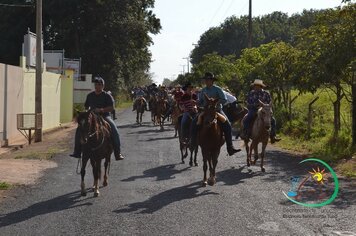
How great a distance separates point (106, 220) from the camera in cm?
851

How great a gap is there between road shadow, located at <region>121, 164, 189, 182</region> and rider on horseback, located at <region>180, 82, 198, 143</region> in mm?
1146

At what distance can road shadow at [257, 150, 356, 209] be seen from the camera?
401 inches

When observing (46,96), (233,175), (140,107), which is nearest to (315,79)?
(233,175)

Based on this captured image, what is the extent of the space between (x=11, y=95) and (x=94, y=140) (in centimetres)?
1169

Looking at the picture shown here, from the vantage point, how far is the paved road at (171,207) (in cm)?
799

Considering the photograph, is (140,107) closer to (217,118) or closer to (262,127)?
(262,127)

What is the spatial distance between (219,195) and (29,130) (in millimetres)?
13215

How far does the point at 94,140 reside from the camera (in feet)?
35.2

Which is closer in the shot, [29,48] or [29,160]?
[29,160]

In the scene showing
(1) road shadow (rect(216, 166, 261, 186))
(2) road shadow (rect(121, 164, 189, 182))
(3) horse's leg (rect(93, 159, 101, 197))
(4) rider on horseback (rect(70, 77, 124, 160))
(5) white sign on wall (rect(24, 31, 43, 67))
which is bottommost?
(2) road shadow (rect(121, 164, 189, 182))

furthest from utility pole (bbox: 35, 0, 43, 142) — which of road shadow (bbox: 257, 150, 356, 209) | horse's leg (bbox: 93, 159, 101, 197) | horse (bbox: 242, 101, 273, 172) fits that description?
horse's leg (bbox: 93, 159, 101, 197)

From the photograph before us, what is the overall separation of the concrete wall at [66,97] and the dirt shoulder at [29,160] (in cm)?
938

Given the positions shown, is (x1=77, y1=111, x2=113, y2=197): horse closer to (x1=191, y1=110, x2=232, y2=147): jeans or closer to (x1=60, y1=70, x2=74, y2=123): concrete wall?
(x1=191, y1=110, x2=232, y2=147): jeans

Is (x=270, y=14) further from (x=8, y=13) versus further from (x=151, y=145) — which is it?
→ (x=151, y=145)
